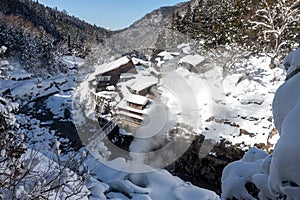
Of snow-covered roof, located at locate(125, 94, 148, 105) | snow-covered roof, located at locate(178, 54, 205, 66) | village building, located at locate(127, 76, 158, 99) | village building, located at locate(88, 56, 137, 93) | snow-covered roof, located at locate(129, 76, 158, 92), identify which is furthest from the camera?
snow-covered roof, located at locate(178, 54, 205, 66)

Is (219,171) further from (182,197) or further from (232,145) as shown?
(182,197)

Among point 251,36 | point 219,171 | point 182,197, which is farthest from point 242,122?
point 182,197

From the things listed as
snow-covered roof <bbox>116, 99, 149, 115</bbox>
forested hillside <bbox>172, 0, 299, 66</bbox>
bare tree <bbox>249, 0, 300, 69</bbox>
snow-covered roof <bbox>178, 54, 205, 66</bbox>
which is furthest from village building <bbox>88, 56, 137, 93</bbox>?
bare tree <bbox>249, 0, 300, 69</bbox>

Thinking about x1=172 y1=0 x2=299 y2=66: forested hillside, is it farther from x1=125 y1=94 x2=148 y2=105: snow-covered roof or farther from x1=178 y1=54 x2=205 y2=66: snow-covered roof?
x1=125 y1=94 x2=148 y2=105: snow-covered roof

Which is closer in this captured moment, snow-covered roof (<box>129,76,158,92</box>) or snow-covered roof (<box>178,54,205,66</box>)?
snow-covered roof (<box>129,76,158,92</box>)

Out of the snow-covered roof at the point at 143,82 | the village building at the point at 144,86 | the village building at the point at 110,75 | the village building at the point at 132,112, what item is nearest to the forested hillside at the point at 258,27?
the snow-covered roof at the point at 143,82

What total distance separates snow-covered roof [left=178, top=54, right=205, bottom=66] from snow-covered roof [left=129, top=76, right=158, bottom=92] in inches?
163

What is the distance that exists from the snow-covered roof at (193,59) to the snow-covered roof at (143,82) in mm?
4144

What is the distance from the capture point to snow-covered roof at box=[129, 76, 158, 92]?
22062 mm

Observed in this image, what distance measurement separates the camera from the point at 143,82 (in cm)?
2388

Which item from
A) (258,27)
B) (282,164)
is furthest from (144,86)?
(282,164)

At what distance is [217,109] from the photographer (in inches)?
854

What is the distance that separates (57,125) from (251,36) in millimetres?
20917

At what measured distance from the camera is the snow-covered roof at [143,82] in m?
22.1
